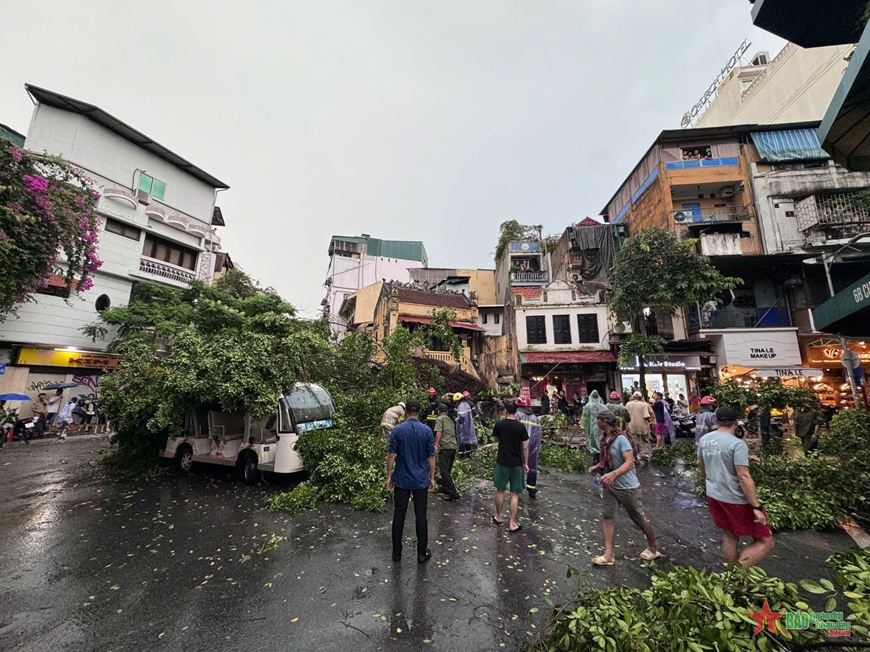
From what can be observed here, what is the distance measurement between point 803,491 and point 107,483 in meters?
13.6

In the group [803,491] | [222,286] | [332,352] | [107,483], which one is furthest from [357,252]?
[803,491]

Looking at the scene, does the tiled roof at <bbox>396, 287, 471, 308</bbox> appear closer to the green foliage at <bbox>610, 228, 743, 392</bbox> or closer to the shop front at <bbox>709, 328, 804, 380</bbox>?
the green foliage at <bbox>610, 228, 743, 392</bbox>

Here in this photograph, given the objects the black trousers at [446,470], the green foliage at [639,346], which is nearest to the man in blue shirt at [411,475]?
the black trousers at [446,470]

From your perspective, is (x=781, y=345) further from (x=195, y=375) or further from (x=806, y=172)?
(x=195, y=375)

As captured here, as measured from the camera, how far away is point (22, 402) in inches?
654

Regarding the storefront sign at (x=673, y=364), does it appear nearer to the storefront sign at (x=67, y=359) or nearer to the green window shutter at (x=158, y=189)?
the storefront sign at (x=67, y=359)

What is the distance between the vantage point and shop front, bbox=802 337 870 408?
16797 mm

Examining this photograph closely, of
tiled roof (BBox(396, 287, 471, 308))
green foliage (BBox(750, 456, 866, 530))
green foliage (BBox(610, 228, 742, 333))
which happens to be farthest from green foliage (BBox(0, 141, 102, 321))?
green foliage (BBox(610, 228, 742, 333))

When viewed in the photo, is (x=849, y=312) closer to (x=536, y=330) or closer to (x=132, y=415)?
(x=132, y=415)

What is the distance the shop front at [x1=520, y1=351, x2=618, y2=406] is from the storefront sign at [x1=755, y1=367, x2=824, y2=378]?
6980mm

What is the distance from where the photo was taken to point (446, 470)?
7.03m

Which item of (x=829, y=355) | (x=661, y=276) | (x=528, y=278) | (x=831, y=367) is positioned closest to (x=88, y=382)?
(x=528, y=278)

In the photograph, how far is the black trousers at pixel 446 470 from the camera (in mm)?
6938

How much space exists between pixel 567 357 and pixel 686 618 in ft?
70.6
